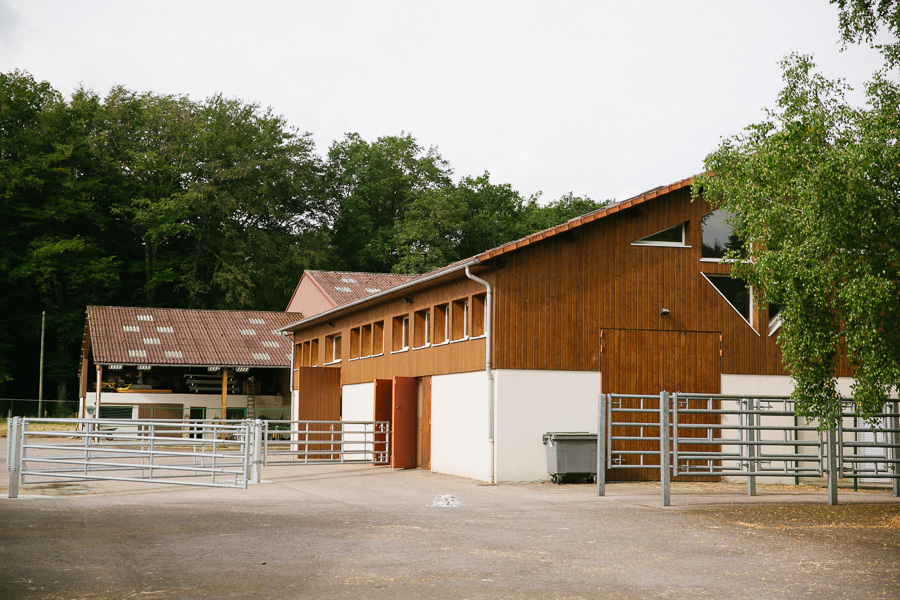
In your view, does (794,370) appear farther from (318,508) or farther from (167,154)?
(167,154)

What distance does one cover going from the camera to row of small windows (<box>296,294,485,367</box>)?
20.9 m

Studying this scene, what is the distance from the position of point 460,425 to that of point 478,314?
2.47 meters

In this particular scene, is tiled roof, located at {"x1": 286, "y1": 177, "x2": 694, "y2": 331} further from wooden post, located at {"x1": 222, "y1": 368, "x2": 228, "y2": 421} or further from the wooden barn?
wooden post, located at {"x1": 222, "y1": 368, "x2": 228, "y2": 421}

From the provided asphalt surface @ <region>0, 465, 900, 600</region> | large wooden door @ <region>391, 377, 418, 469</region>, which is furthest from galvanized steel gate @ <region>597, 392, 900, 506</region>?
large wooden door @ <region>391, 377, 418, 469</region>

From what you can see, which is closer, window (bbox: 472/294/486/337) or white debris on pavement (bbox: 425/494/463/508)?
white debris on pavement (bbox: 425/494/463/508)

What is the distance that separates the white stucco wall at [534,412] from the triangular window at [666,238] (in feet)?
10.2

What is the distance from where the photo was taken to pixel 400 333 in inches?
1025

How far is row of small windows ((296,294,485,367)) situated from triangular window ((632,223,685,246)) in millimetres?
3623

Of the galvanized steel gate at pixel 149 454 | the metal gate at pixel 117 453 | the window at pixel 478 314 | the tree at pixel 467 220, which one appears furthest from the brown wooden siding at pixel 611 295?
the tree at pixel 467 220

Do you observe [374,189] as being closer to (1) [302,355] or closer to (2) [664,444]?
(1) [302,355]

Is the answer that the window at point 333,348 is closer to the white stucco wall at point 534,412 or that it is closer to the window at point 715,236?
the white stucco wall at point 534,412

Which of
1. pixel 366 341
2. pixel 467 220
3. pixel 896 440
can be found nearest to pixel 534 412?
pixel 896 440

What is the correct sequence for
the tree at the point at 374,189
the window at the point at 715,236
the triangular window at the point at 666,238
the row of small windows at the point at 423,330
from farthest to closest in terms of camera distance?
the tree at the point at 374,189, the row of small windows at the point at 423,330, the window at the point at 715,236, the triangular window at the point at 666,238

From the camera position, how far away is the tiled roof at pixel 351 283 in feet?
133
